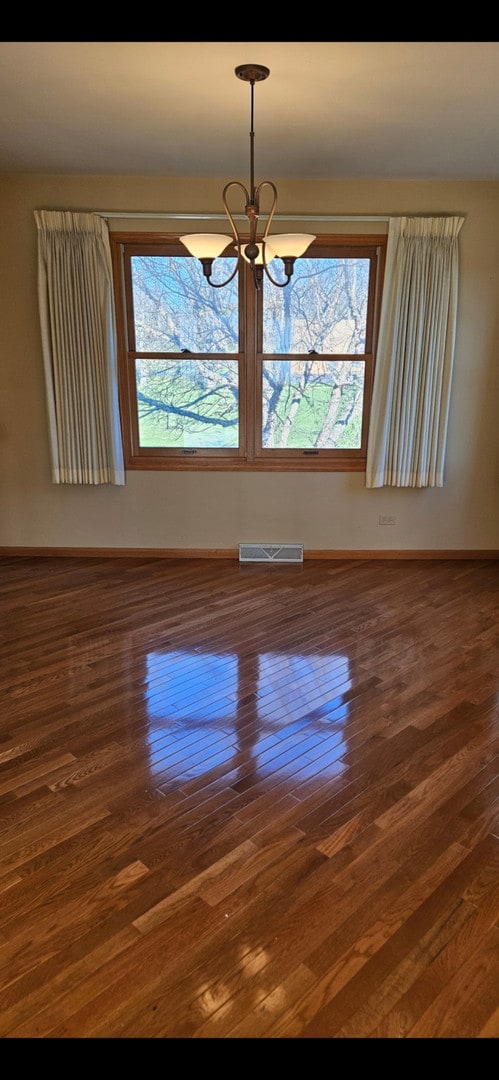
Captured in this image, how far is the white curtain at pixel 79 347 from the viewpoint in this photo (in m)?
4.12

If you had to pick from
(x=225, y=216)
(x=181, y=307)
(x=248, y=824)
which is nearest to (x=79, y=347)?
(x=181, y=307)

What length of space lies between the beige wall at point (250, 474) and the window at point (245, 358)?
17 cm

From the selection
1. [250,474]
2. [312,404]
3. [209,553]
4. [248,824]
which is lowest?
[248,824]

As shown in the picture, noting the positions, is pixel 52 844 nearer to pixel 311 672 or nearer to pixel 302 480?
pixel 311 672

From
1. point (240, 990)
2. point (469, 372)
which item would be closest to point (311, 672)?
point (240, 990)

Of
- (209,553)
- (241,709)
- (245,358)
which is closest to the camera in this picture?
(241,709)

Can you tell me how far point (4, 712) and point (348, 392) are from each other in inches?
127

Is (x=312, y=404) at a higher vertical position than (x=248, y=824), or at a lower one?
higher

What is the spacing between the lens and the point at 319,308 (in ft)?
14.2

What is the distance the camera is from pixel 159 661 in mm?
3098

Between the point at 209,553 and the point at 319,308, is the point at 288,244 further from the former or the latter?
the point at 209,553

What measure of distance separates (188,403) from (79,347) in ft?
2.84

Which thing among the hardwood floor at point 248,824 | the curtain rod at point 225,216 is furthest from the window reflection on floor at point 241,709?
the curtain rod at point 225,216

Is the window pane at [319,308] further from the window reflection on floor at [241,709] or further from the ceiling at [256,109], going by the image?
the window reflection on floor at [241,709]
